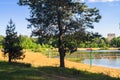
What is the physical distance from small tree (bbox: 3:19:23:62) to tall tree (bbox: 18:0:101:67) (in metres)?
1.59

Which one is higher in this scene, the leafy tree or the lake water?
the leafy tree

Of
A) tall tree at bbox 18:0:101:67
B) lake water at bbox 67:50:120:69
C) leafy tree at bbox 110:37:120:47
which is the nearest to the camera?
tall tree at bbox 18:0:101:67

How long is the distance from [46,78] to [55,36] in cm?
906

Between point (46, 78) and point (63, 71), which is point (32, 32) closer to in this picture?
point (63, 71)

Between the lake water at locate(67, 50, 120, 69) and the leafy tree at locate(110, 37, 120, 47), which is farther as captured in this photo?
the leafy tree at locate(110, 37, 120, 47)

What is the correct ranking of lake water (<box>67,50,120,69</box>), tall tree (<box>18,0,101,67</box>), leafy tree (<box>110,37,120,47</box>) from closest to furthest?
1. tall tree (<box>18,0,101,67</box>)
2. lake water (<box>67,50,120,69</box>)
3. leafy tree (<box>110,37,120,47</box>)

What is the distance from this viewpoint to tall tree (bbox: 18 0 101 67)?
2484 centimetres

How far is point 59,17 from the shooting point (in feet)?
81.7

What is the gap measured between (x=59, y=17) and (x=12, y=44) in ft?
14.5

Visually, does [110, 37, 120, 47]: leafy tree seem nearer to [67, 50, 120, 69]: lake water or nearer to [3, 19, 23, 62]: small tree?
[67, 50, 120, 69]: lake water

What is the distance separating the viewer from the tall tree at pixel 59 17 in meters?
24.8

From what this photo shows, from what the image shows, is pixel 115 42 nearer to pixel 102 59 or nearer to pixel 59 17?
pixel 102 59

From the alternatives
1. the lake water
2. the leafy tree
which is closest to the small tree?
the lake water

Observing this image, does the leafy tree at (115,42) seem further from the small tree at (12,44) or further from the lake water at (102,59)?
the small tree at (12,44)
